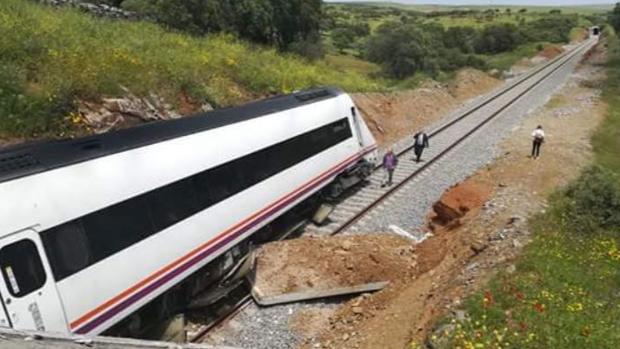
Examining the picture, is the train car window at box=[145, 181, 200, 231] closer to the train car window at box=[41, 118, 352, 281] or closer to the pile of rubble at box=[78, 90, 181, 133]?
the train car window at box=[41, 118, 352, 281]

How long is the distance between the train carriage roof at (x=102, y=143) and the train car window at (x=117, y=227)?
964mm

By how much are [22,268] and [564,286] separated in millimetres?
9460

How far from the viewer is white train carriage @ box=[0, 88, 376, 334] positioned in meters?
8.40

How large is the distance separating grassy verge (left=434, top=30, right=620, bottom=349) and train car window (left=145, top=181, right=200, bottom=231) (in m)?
5.46

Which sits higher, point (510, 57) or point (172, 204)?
point (172, 204)

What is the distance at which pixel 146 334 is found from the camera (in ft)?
36.6

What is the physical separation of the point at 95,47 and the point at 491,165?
635 inches

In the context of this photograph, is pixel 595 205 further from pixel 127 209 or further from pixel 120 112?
pixel 120 112

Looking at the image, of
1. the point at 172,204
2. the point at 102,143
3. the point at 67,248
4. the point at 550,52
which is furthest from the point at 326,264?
the point at 550,52

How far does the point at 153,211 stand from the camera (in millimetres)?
10742

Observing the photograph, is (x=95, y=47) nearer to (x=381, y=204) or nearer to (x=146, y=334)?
(x=381, y=204)

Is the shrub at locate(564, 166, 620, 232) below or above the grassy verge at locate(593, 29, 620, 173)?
above

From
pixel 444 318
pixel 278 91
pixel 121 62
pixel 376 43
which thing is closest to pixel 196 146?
pixel 444 318

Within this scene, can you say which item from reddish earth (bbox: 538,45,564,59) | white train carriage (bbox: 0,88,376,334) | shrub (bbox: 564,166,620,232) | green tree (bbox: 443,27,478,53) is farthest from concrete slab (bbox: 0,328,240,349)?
reddish earth (bbox: 538,45,564,59)
